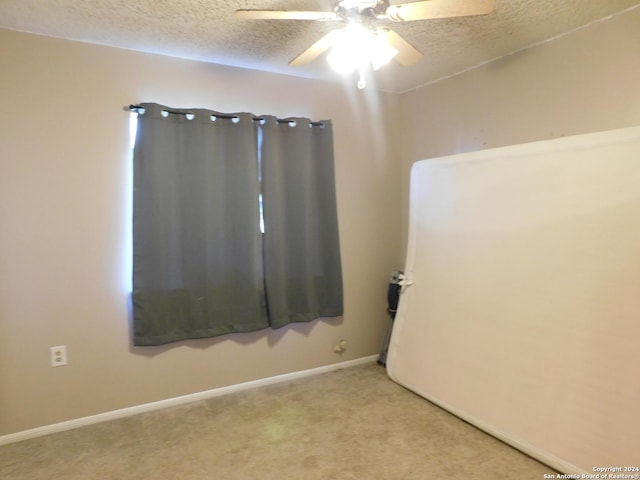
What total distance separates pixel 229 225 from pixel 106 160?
821mm

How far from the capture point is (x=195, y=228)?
2.67m

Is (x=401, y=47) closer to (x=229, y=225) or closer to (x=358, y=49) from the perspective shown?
(x=358, y=49)

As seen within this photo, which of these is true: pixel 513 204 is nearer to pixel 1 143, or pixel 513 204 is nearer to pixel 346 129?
pixel 346 129

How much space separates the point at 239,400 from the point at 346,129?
2141 mm

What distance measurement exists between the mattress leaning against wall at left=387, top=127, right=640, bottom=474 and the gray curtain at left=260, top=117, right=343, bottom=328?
70 cm

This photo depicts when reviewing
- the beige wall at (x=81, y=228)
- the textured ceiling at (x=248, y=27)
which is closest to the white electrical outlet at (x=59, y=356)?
the beige wall at (x=81, y=228)

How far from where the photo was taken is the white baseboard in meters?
2.34

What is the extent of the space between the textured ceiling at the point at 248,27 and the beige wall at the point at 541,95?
0.34 ft

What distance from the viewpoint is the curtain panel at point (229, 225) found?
254 cm

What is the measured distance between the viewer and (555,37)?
7.90ft

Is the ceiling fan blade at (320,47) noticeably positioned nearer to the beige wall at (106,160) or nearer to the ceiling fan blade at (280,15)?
the ceiling fan blade at (280,15)

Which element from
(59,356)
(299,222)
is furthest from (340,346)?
(59,356)

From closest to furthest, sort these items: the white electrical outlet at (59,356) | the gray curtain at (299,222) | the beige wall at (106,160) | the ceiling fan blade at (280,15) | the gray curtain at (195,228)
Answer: the ceiling fan blade at (280,15)
the beige wall at (106,160)
the white electrical outlet at (59,356)
the gray curtain at (195,228)
the gray curtain at (299,222)

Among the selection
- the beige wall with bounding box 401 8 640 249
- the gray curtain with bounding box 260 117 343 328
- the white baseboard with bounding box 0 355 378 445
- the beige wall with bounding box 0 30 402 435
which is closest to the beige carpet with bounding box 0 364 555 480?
the white baseboard with bounding box 0 355 378 445
